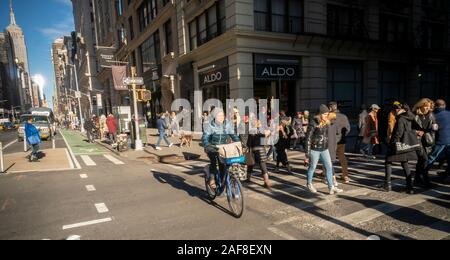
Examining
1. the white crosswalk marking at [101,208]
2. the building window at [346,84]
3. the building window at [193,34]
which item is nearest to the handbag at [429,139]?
the white crosswalk marking at [101,208]

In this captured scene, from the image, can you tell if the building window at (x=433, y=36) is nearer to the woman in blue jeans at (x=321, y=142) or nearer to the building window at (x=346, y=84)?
the building window at (x=346, y=84)

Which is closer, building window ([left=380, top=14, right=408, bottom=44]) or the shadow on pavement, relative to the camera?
the shadow on pavement

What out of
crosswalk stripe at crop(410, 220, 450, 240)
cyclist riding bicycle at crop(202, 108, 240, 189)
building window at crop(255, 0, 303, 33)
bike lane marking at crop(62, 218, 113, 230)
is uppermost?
building window at crop(255, 0, 303, 33)

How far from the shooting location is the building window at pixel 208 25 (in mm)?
16781

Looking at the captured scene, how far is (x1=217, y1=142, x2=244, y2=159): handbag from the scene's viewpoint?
194 inches

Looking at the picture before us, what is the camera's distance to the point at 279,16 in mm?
16594

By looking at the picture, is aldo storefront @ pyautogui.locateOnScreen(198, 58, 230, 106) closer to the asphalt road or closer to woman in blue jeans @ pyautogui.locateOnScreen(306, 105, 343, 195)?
the asphalt road

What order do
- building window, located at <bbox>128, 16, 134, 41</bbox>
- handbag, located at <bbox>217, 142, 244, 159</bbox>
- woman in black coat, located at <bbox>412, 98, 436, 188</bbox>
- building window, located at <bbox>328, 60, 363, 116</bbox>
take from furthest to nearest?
building window, located at <bbox>128, 16, 134, 41</bbox> → building window, located at <bbox>328, 60, 363, 116</bbox> → woman in black coat, located at <bbox>412, 98, 436, 188</bbox> → handbag, located at <bbox>217, 142, 244, 159</bbox>

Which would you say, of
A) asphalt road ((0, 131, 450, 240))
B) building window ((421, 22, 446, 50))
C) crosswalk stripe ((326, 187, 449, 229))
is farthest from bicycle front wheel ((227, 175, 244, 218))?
building window ((421, 22, 446, 50))

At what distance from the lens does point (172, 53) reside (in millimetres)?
22188

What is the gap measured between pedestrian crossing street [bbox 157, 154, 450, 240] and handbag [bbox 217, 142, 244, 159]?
1157 mm

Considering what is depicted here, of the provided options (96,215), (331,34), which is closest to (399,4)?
(331,34)
